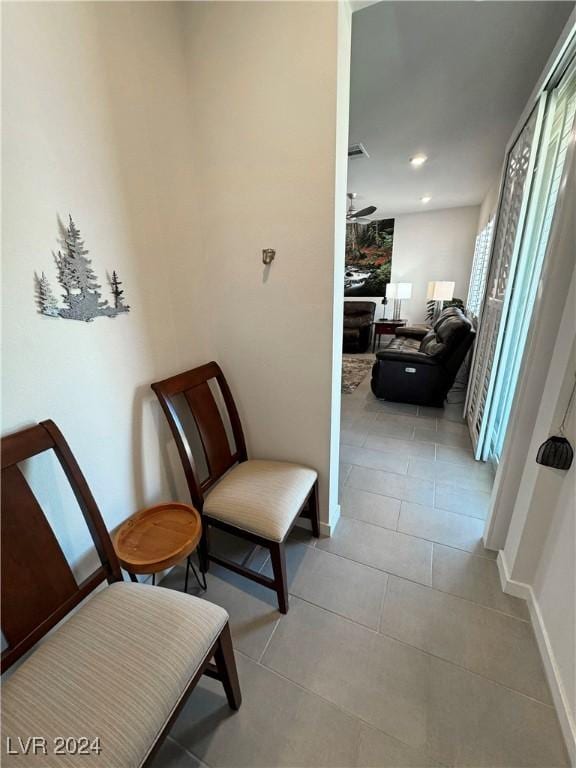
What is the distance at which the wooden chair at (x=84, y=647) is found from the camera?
2.11 ft

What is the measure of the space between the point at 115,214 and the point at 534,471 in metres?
1.88

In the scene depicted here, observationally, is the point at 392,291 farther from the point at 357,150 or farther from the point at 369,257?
the point at 357,150

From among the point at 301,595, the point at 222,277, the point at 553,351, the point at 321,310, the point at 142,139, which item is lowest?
the point at 301,595

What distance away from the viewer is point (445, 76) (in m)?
1.82

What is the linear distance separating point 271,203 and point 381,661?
1.89m

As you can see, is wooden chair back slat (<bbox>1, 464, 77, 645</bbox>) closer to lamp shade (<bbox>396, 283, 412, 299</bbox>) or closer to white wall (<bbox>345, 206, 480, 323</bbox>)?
lamp shade (<bbox>396, 283, 412, 299</bbox>)

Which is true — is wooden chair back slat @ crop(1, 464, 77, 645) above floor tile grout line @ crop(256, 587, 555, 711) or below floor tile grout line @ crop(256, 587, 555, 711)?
above

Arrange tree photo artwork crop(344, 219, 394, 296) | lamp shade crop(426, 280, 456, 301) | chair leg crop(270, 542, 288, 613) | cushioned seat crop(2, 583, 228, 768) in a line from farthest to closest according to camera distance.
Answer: tree photo artwork crop(344, 219, 394, 296) → lamp shade crop(426, 280, 456, 301) → chair leg crop(270, 542, 288, 613) → cushioned seat crop(2, 583, 228, 768)

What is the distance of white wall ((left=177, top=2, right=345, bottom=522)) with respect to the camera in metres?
1.11

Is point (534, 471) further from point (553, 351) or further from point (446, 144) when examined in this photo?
point (446, 144)

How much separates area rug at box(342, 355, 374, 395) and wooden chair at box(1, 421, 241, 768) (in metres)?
3.11

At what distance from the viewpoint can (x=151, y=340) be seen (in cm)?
127

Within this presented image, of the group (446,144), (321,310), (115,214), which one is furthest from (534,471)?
(446,144)

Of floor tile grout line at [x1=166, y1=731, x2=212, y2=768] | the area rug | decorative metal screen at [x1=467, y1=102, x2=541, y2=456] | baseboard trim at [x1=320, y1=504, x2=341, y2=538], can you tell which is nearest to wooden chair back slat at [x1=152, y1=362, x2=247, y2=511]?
baseboard trim at [x1=320, y1=504, x2=341, y2=538]
